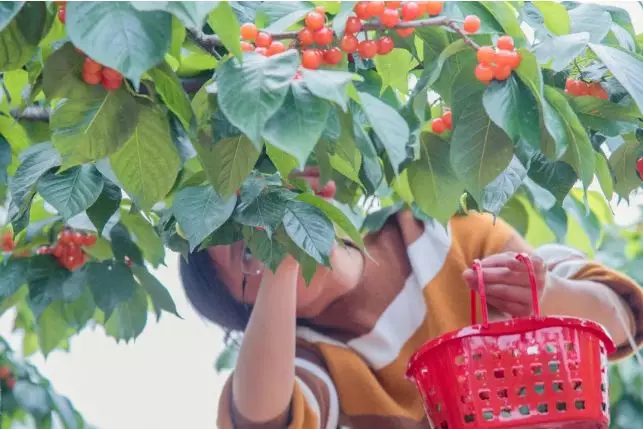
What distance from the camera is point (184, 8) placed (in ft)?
1.92

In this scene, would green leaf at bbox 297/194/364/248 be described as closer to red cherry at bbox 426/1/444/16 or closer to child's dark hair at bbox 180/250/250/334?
red cherry at bbox 426/1/444/16

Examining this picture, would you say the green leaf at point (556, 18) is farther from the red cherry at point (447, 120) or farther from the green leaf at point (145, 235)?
the green leaf at point (145, 235)

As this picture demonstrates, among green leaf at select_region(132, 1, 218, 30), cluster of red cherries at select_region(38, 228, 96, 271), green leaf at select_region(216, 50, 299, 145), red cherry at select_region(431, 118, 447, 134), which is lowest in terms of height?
cluster of red cherries at select_region(38, 228, 96, 271)

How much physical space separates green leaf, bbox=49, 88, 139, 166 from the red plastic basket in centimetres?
40

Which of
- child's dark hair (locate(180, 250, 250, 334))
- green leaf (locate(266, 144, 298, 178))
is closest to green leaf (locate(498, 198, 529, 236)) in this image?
child's dark hair (locate(180, 250, 250, 334))

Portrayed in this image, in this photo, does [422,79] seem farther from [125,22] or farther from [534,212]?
[534,212]

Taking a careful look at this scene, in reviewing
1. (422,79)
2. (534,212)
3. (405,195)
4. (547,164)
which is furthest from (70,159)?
(534,212)

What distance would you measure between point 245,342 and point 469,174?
1.77 feet

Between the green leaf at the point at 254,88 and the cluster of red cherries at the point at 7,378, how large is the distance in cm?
115

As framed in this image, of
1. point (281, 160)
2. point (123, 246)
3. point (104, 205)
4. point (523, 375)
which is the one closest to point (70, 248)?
point (123, 246)

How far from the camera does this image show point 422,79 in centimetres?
78

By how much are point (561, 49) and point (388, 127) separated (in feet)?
0.52

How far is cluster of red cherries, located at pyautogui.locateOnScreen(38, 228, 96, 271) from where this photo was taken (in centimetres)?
116

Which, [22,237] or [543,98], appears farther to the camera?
→ [22,237]
